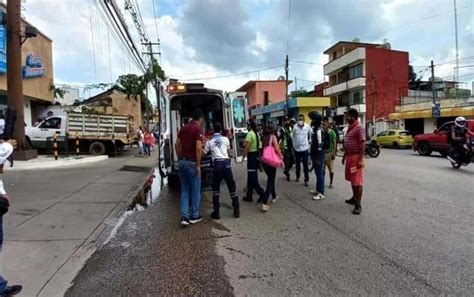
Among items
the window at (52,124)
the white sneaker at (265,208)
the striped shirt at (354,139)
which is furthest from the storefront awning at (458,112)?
the white sneaker at (265,208)

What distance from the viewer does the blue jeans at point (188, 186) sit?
704cm

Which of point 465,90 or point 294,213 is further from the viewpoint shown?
point 465,90

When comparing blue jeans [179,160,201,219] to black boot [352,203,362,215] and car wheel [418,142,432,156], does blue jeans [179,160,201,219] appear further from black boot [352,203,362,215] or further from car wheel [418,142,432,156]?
car wheel [418,142,432,156]

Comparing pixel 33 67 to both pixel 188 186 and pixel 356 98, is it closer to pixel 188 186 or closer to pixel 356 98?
pixel 188 186

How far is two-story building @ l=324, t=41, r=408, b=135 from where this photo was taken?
5028 cm

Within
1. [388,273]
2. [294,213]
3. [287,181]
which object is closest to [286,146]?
[287,181]

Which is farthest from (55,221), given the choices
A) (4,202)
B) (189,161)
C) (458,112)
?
(458,112)

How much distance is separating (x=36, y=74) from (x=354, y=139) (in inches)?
944

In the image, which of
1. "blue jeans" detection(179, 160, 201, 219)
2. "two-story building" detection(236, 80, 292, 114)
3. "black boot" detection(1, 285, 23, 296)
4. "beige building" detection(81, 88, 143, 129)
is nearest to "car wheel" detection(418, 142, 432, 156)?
"blue jeans" detection(179, 160, 201, 219)

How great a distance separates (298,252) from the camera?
5461 millimetres

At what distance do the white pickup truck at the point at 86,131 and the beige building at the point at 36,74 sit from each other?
2.79m

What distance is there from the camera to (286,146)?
1331 centimetres

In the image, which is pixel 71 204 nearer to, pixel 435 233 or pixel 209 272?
pixel 209 272

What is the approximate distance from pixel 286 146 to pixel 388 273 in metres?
8.79
